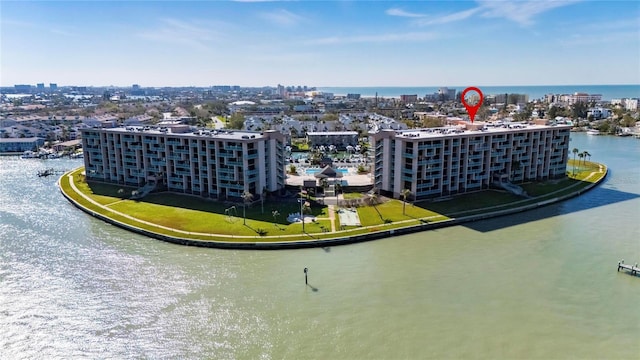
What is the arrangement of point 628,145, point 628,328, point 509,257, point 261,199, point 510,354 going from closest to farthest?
point 510,354, point 628,328, point 509,257, point 261,199, point 628,145

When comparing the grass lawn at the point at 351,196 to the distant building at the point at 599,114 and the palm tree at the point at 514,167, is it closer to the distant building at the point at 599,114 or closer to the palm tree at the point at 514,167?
the palm tree at the point at 514,167

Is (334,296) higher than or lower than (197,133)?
lower

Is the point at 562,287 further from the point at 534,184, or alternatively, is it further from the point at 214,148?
the point at 214,148

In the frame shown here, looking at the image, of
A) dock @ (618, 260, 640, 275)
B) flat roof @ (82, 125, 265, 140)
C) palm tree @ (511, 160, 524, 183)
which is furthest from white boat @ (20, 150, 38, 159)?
dock @ (618, 260, 640, 275)

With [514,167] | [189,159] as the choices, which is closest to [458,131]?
[514,167]

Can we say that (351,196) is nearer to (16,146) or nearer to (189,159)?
(189,159)

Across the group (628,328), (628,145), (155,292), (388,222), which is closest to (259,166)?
(388,222)
